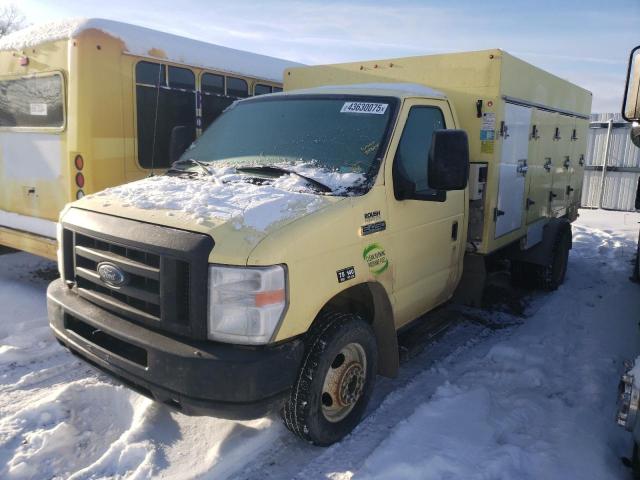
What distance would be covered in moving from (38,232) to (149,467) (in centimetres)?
396

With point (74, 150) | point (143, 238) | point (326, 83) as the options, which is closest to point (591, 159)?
point (326, 83)

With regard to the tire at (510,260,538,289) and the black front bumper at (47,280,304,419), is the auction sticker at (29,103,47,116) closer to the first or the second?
the black front bumper at (47,280,304,419)

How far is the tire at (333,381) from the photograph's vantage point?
10.1ft

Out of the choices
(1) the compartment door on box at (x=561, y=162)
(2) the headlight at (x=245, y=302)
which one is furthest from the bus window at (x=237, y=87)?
(2) the headlight at (x=245, y=302)

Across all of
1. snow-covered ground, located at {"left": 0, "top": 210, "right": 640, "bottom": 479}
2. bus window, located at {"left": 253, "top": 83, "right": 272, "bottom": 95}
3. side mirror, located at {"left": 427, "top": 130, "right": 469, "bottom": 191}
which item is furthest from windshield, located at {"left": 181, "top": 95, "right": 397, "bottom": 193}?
bus window, located at {"left": 253, "top": 83, "right": 272, "bottom": 95}

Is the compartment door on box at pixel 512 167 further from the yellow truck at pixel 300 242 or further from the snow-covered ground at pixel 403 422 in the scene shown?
the snow-covered ground at pixel 403 422

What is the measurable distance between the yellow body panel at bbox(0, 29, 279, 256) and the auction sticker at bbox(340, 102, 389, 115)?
2.92 metres

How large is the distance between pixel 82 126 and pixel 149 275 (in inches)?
128

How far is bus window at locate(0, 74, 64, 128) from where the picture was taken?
5.74m

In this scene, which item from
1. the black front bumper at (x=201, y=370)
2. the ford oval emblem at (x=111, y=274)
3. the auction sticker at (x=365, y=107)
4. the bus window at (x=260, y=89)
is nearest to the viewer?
the black front bumper at (x=201, y=370)

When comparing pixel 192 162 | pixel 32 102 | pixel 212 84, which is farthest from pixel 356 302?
pixel 32 102

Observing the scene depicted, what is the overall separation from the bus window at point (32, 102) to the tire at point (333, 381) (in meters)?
4.16

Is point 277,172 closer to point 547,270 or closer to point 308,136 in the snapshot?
point 308,136

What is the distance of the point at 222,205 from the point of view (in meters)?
3.10
